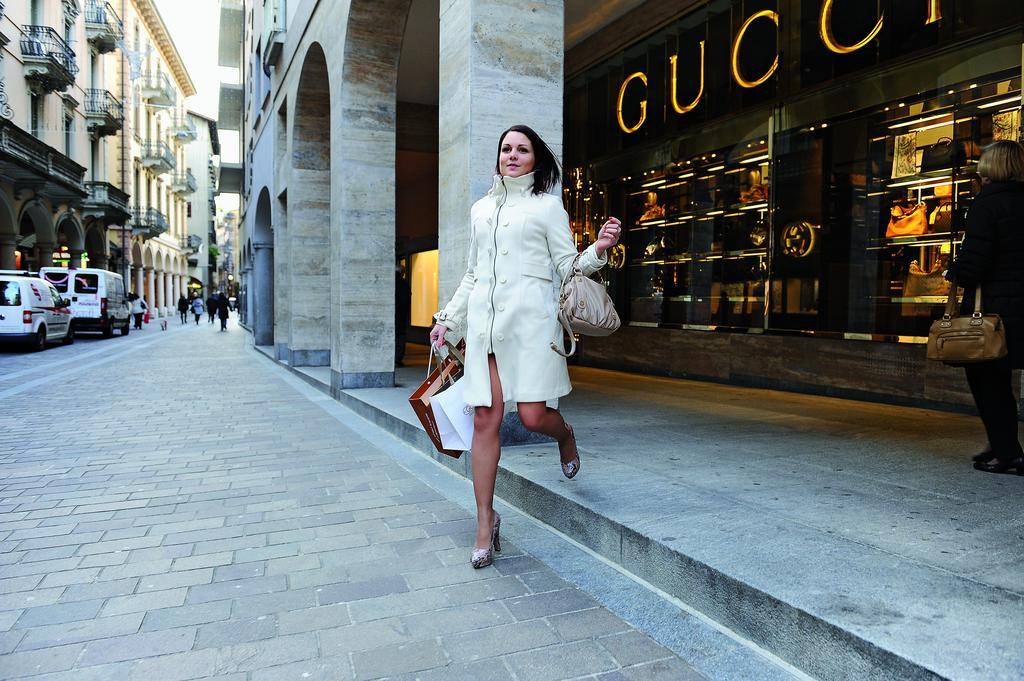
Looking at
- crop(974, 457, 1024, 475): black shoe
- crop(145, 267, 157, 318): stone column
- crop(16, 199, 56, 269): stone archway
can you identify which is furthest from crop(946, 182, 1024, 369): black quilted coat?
crop(145, 267, 157, 318): stone column

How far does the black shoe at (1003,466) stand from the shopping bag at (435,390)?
10.0 feet

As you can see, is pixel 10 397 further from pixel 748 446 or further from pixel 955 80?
pixel 955 80

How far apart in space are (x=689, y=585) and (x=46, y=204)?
3481 cm

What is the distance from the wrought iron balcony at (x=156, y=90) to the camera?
46.5 meters

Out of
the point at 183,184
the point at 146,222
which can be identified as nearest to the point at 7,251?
the point at 146,222

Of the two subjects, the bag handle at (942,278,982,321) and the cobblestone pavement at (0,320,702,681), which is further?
the bag handle at (942,278,982,321)

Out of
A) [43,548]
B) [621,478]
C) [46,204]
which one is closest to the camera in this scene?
[43,548]

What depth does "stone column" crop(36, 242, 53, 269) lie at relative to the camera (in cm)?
3064

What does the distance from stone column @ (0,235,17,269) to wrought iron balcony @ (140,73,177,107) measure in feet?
76.4

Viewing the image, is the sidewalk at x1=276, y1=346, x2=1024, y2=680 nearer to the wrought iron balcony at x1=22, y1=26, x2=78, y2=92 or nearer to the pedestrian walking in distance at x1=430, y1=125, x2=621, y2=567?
the pedestrian walking in distance at x1=430, y1=125, x2=621, y2=567

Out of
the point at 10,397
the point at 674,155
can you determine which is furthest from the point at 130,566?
the point at 674,155

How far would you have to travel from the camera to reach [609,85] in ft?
41.1

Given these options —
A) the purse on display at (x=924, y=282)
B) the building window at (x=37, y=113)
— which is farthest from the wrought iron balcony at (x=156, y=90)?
the purse on display at (x=924, y=282)

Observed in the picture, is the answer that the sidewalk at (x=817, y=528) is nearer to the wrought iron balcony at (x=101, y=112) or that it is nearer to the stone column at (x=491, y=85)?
the stone column at (x=491, y=85)
